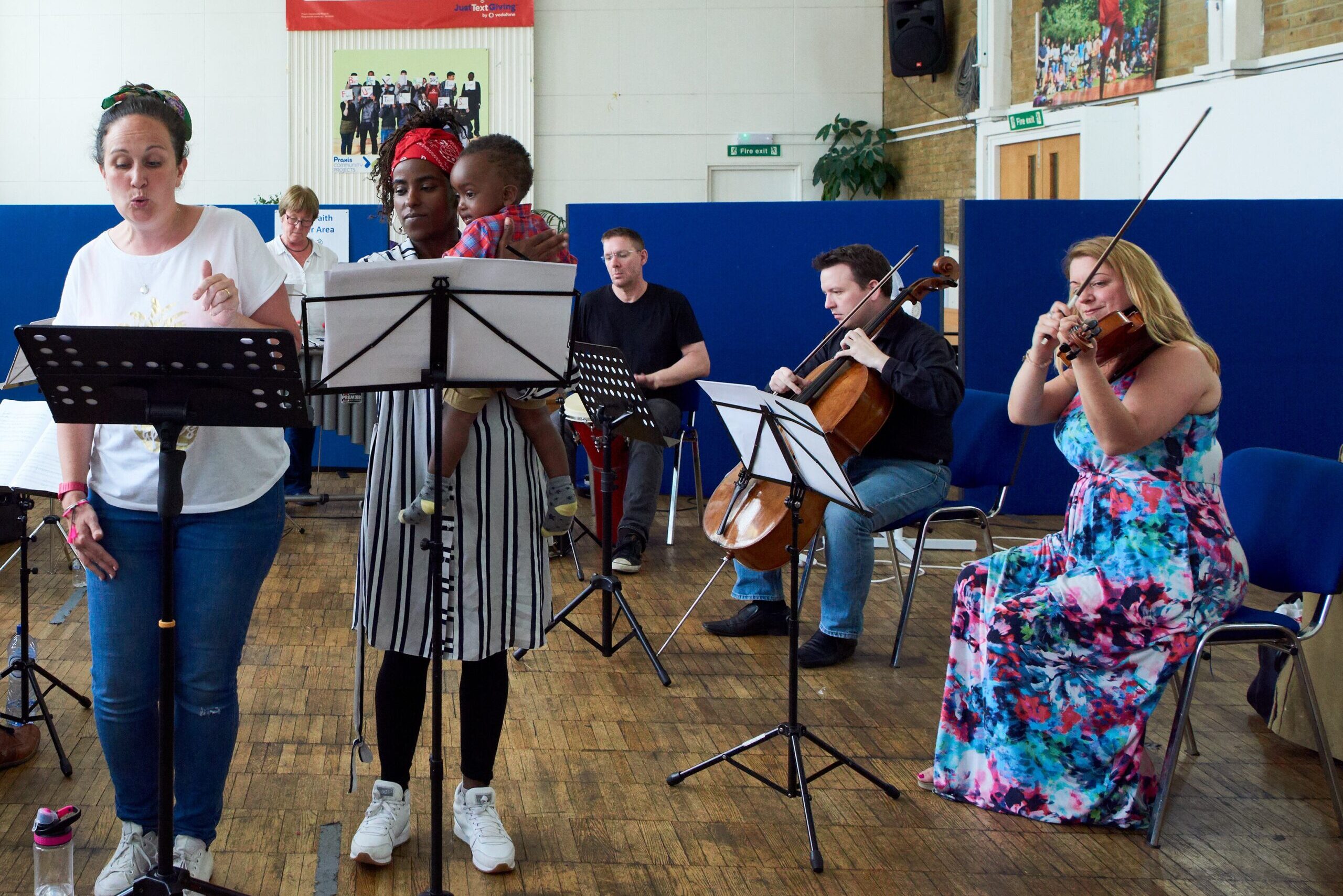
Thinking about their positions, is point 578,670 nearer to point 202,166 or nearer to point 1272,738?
point 1272,738

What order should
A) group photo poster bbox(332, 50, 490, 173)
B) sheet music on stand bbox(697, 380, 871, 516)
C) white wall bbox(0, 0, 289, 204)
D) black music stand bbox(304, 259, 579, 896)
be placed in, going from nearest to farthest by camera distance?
1. black music stand bbox(304, 259, 579, 896)
2. sheet music on stand bbox(697, 380, 871, 516)
3. white wall bbox(0, 0, 289, 204)
4. group photo poster bbox(332, 50, 490, 173)

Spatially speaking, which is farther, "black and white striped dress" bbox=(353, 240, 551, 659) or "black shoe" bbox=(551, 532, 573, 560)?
"black shoe" bbox=(551, 532, 573, 560)

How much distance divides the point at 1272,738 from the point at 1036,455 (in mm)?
2694

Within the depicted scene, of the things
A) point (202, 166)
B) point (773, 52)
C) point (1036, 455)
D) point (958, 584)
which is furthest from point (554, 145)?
point (958, 584)

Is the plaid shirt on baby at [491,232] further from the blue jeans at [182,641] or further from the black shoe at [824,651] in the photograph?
the black shoe at [824,651]

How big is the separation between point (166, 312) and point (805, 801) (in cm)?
159

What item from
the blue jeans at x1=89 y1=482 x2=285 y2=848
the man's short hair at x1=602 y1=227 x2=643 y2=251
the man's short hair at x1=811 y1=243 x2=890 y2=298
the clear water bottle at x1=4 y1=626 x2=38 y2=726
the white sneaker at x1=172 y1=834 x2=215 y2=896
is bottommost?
the white sneaker at x1=172 y1=834 x2=215 y2=896

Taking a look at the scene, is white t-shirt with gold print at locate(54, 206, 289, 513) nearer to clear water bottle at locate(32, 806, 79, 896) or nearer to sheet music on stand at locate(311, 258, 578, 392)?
sheet music on stand at locate(311, 258, 578, 392)

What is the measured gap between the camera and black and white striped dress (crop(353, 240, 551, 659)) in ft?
7.59

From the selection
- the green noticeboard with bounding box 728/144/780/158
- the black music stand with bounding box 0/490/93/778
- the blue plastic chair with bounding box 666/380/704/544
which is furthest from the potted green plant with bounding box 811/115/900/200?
the black music stand with bounding box 0/490/93/778

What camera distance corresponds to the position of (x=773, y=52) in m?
11.3

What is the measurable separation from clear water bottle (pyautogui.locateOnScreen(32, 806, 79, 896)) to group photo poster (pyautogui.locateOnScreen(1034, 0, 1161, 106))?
23.8 feet

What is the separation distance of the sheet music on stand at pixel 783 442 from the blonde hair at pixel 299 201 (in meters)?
3.61

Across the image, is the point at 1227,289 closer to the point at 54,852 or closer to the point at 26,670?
the point at 26,670
